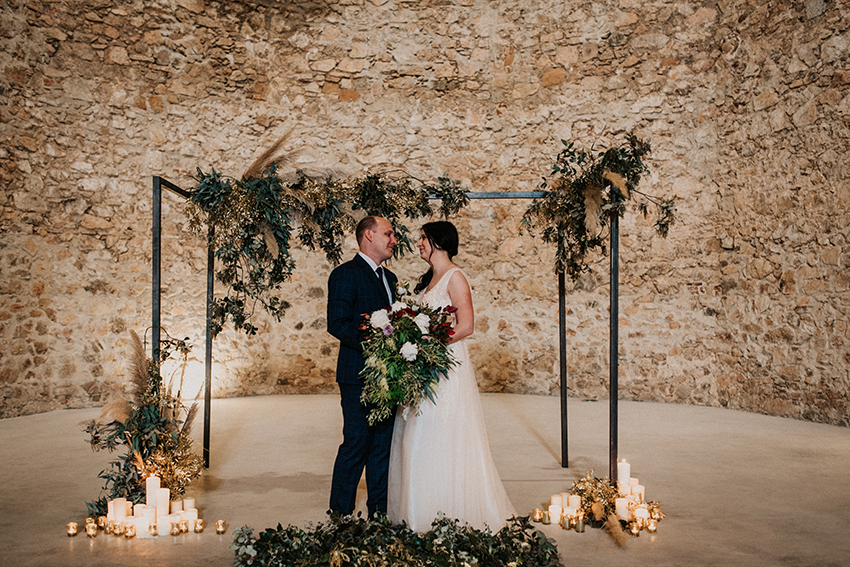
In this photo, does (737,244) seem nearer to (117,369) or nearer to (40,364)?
(117,369)

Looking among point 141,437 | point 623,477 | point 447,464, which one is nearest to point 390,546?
point 447,464

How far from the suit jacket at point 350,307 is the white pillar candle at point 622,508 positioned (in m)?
1.63

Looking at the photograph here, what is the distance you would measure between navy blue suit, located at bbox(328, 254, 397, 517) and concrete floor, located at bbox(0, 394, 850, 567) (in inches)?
12.2

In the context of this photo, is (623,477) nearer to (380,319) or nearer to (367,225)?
(380,319)

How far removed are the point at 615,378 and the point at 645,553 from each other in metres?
1.11

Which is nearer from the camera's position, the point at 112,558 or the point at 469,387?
the point at 112,558

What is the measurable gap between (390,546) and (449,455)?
59 cm

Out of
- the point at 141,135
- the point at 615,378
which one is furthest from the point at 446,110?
the point at 615,378

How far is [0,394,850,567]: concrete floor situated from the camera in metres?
3.26

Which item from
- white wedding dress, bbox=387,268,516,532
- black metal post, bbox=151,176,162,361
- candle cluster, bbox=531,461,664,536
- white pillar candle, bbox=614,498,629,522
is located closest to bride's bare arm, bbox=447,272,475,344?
white wedding dress, bbox=387,268,516,532

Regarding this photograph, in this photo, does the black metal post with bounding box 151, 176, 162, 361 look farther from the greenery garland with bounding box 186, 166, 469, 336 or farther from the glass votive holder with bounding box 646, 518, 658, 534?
the glass votive holder with bounding box 646, 518, 658, 534

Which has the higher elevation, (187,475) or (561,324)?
(561,324)

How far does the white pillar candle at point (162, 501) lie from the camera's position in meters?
3.61

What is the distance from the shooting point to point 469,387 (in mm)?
3518
